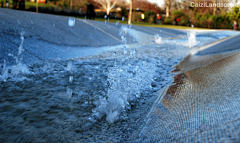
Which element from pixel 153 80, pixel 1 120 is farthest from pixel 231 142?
pixel 153 80

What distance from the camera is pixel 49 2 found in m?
35.6

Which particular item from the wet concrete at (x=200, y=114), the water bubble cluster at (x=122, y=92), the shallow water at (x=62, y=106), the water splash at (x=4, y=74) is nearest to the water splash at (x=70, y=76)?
the shallow water at (x=62, y=106)

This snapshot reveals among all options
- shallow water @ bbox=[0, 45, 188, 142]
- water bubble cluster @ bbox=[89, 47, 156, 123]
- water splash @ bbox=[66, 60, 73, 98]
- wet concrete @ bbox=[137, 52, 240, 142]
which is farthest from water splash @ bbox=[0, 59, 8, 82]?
wet concrete @ bbox=[137, 52, 240, 142]

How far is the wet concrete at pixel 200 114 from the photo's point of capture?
1.58m

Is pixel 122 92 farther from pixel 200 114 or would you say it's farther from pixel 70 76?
pixel 70 76

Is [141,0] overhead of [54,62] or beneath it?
overhead

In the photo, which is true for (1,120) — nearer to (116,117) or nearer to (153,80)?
(116,117)

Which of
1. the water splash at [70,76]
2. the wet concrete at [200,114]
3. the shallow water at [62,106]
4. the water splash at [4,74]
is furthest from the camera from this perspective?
the water splash at [4,74]

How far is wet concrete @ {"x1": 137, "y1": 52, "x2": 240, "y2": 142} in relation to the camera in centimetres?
158

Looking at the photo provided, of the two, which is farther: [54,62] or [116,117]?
[54,62]

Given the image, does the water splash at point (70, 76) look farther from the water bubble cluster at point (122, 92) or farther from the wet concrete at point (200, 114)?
the wet concrete at point (200, 114)

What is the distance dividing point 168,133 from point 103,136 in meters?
0.62

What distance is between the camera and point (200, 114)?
202cm

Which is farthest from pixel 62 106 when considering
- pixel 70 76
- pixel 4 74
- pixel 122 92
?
pixel 4 74
